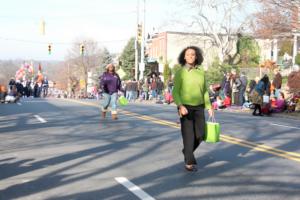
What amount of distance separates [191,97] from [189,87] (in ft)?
0.50

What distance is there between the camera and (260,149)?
1037 centimetres

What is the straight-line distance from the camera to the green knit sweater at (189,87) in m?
8.09

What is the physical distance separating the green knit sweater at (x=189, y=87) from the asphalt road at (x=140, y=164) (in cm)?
105

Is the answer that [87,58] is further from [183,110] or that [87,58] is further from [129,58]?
[183,110]

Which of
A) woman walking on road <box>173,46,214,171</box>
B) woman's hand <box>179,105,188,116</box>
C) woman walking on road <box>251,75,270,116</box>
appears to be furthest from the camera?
woman walking on road <box>251,75,270,116</box>

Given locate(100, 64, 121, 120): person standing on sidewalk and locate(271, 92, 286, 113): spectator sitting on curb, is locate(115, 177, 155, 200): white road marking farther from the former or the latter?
locate(271, 92, 286, 113): spectator sitting on curb

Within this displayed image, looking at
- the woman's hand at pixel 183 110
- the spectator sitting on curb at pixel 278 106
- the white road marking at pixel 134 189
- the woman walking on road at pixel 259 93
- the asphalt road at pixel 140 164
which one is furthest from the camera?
the spectator sitting on curb at pixel 278 106

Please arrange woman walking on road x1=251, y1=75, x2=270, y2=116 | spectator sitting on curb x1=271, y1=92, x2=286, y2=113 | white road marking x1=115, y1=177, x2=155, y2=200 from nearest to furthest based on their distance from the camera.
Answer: white road marking x1=115, y1=177, x2=155, y2=200, woman walking on road x1=251, y1=75, x2=270, y2=116, spectator sitting on curb x1=271, y1=92, x2=286, y2=113

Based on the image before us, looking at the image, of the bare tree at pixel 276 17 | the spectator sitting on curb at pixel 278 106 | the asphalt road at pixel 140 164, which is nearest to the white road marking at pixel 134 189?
the asphalt road at pixel 140 164

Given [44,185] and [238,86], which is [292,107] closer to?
[238,86]

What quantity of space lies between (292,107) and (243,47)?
44673 mm

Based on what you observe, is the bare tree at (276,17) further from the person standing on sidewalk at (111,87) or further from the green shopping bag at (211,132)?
the green shopping bag at (211,132)

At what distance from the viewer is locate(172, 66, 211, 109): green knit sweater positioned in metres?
8.09

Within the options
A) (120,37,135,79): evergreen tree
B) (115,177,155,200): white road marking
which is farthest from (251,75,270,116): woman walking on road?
(120,37,135,79): evergreen tree
